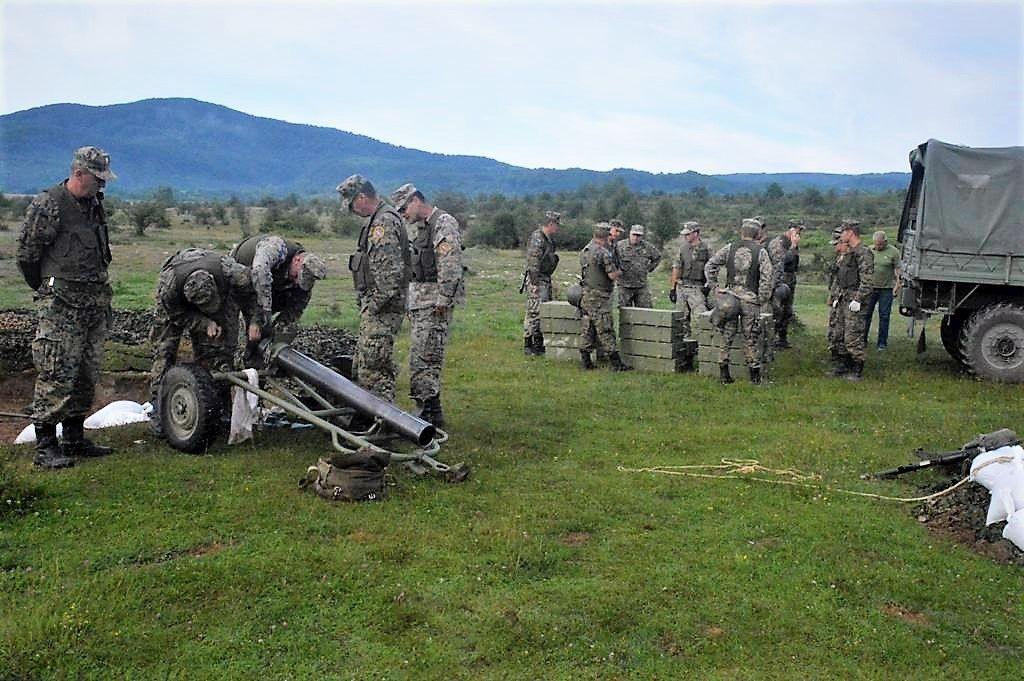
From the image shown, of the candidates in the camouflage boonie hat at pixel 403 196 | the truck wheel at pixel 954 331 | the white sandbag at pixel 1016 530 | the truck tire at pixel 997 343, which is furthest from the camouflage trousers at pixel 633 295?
the white sandbag at pixel 1016 530

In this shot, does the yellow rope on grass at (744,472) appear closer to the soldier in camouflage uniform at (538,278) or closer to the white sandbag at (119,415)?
the white sandbag at (119,415)

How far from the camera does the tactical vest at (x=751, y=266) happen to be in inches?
452

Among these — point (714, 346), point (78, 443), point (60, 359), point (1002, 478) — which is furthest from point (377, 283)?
point (714, 346)

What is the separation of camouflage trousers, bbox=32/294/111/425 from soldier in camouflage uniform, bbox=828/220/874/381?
9085 millimetres

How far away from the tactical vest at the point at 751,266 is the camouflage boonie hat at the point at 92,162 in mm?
7389

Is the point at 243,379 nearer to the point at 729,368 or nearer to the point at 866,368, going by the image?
the point at 729,368

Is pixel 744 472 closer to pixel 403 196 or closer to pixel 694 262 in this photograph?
pixel 403 196

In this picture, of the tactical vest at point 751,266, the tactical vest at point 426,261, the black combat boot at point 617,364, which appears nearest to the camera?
the tactical vest at point 426,261

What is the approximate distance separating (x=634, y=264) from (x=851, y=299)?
314cm

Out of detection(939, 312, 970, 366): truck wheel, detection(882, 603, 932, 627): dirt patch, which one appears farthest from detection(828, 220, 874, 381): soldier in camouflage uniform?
detection(882, 603, 932, 627): dirt patch

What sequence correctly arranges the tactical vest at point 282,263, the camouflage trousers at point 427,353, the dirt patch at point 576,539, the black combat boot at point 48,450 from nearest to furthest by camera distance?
the dirt patch at point 576,539 < the black combat boot at point 48,450 < the tactical vest at point 282,263 < the camouflage trousers at point 427,353

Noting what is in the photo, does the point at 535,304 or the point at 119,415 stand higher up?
the point at 535,304

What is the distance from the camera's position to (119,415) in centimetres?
870

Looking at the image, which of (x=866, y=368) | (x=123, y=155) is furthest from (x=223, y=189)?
(x=866, y=368)
